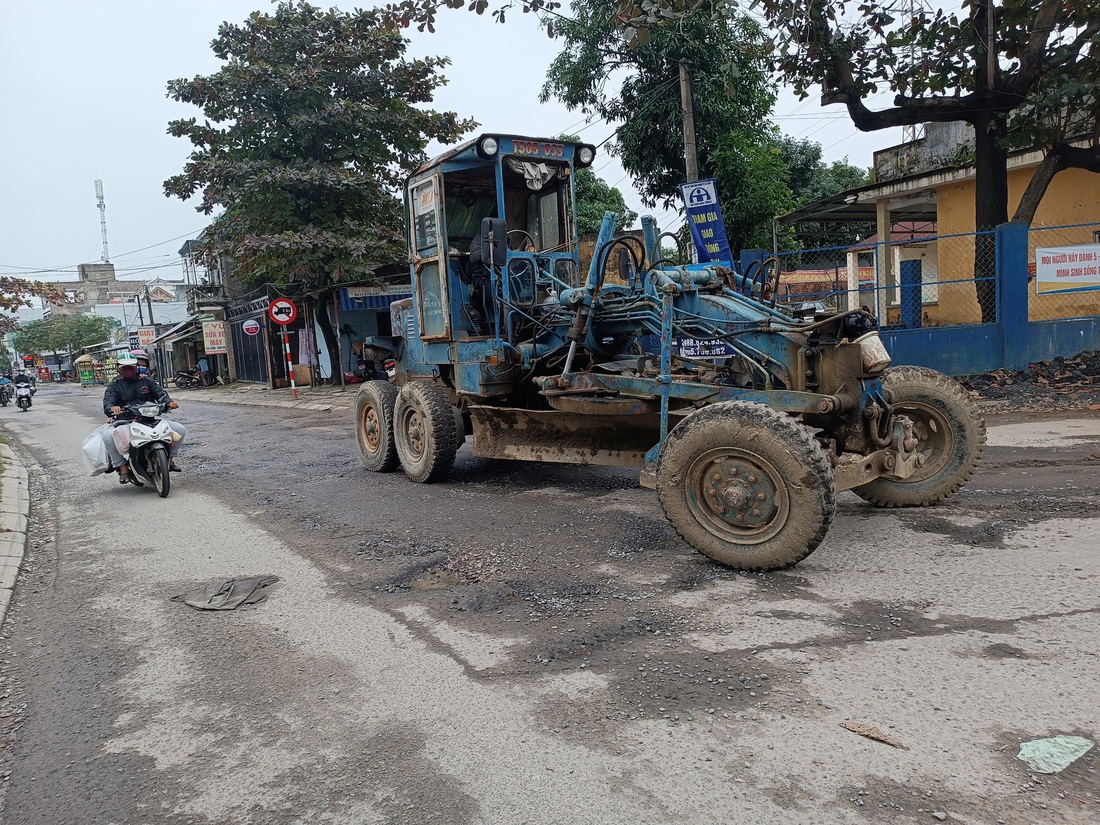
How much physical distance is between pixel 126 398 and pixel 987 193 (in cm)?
1282

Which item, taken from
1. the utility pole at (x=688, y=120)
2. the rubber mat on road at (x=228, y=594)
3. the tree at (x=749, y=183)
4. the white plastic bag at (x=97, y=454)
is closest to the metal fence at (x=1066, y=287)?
the tree at (x=749, y=183)

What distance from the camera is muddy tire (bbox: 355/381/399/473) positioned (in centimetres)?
850

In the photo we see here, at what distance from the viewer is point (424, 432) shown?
25.5 feet

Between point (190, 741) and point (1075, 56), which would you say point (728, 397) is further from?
point (1075, 56)

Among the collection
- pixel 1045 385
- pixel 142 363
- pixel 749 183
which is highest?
pixel 749 183

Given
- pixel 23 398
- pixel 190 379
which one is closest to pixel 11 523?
pixel 23 398

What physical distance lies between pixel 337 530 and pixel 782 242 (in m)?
16.6

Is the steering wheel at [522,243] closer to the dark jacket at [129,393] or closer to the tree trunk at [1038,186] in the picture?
the dark jacket at [129,393]

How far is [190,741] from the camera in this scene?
3.05 m

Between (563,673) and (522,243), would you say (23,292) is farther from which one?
(563,673)

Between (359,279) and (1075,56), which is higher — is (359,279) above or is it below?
below

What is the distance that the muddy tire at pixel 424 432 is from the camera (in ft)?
25.0

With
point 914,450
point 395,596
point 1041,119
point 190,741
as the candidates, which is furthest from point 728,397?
point 1041,119

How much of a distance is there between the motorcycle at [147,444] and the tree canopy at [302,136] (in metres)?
11.5
